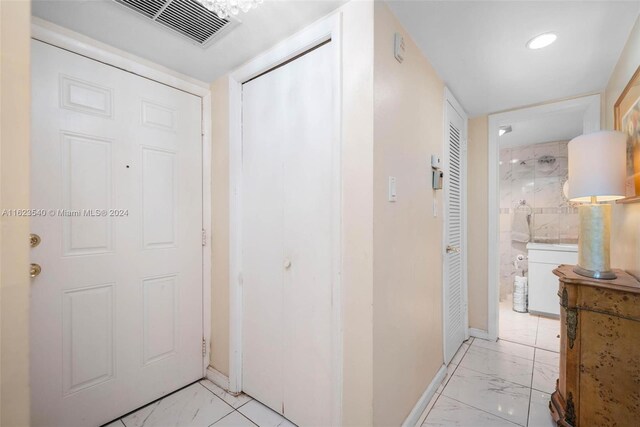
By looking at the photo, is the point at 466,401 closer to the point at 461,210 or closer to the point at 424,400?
the point at 424,400

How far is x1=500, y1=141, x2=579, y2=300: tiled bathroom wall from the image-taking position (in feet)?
12.2

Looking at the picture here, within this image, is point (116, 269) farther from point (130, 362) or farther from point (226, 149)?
point (226, 149)

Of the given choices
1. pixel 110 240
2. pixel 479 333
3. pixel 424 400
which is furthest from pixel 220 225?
pixel 479 333

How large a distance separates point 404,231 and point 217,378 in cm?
168

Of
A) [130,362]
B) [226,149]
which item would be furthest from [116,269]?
[226,149]

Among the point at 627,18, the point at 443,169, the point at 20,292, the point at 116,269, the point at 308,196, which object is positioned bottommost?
the point at 116,269

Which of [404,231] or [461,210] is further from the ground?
[461,210]

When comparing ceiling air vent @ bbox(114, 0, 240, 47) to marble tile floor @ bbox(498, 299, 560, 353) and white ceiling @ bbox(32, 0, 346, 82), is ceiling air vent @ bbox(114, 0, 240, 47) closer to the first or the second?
white ceiling @ bbox(32, 0, 346, 82)

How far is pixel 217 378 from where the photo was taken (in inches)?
77.2

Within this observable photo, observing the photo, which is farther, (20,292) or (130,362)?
(130,362)

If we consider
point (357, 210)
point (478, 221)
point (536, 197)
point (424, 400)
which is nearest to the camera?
point (357, 210)

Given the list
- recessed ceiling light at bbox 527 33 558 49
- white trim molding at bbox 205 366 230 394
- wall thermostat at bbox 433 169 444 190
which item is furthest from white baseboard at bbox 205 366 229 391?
recessed ceiling light at bbox 527 33 558 49

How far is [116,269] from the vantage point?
163 cm

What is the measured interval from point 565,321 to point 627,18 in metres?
1.62
